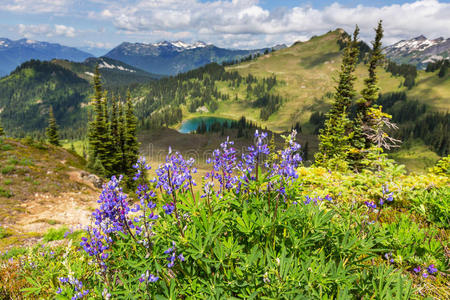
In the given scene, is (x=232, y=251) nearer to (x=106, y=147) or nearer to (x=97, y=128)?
(x=97, y=128)

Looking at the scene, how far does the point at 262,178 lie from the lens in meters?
3.58

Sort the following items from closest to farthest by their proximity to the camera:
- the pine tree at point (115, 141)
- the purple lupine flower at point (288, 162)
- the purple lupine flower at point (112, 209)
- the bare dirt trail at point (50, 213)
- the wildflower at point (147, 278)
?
the wildflower at point (147, 278) → the purple lupine flower at point (112, 209) → the purple lupine flower at point (288, 162) → the bare dirt trail at point (50, 213) → the pine tree at point (115, 141)

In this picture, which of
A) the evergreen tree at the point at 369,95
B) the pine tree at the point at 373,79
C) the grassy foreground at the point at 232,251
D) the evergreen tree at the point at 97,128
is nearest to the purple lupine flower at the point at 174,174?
the grassy foreground at the point at 232,251

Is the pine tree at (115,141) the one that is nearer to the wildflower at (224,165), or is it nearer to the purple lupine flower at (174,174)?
the wildflower at (224,165)

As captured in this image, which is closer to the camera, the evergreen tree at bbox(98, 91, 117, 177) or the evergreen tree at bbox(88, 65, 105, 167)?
the evergreen tree at bbox(88, 65, 105, 167)

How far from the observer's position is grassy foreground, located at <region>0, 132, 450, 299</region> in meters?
2.79

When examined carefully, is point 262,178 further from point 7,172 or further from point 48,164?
point 48,164

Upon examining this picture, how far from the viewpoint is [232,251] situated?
3000 mm

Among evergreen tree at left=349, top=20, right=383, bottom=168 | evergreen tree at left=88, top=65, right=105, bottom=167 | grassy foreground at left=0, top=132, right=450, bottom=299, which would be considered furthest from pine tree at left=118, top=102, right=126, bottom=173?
grassy foreground at left=0, top=132, right=450, bottom=299

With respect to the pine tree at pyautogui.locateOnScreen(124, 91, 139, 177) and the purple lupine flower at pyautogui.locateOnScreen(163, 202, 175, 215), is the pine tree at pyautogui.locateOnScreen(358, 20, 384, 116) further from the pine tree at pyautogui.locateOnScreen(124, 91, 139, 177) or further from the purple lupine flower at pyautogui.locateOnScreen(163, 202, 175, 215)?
the pine tree at pyautogui.locateOnScreen(124, 91, 139, 177)

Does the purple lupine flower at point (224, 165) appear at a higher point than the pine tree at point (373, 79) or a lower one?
lower

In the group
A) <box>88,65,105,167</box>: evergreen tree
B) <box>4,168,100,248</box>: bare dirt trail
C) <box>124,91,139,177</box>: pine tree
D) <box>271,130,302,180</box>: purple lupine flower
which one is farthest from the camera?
<box>124,91,139,177</box>: pine tree

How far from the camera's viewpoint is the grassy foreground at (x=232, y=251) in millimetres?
2795

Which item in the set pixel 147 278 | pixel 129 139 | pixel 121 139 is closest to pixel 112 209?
pixel 147 278
